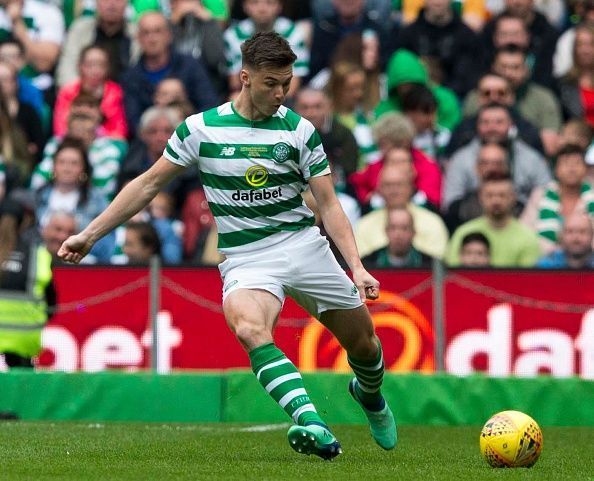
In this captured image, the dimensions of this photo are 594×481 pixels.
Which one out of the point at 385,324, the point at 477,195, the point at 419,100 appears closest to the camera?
the point at 385,324

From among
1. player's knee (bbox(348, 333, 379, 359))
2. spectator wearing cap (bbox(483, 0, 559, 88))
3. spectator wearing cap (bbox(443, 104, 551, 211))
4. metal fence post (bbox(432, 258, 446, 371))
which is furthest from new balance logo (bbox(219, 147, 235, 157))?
spectator wearing cap (bbox(483, 0, 559, 88))

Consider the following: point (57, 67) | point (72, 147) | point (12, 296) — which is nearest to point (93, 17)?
point (57, 67)

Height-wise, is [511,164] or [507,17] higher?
[507,17]

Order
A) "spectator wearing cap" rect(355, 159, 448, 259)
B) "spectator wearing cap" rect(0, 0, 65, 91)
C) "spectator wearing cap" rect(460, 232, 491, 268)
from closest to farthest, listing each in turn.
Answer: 1. "spectator wearing cap" rect(460, 232, 491, 268)
2. "spectator wearing cap" rect(355, 159, 448, 259)
3. "spectator wearing cap" rect(0, 0, 65, 91)

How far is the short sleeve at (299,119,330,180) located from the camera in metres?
8.51

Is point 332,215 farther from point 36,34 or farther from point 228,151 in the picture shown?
point 36,34

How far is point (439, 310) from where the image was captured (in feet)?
44.6

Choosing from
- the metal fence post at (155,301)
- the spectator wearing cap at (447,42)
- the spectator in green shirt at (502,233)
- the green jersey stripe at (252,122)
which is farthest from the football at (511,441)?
the spectator wearing cap at (447,42)

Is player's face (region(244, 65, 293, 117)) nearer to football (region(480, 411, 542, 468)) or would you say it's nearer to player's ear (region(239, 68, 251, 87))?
player's ear (region(239, 68, 251, 87))

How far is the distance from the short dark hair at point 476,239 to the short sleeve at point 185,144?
245 inches

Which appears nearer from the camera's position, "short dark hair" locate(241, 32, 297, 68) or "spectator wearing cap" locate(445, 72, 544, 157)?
"short dark hair" locate(241, 32, 297, 68)

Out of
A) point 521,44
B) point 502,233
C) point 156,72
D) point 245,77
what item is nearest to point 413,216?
point 502,233

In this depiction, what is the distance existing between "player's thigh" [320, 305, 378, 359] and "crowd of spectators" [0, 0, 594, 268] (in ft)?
18.2

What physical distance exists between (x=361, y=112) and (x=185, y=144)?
26.9 feet
